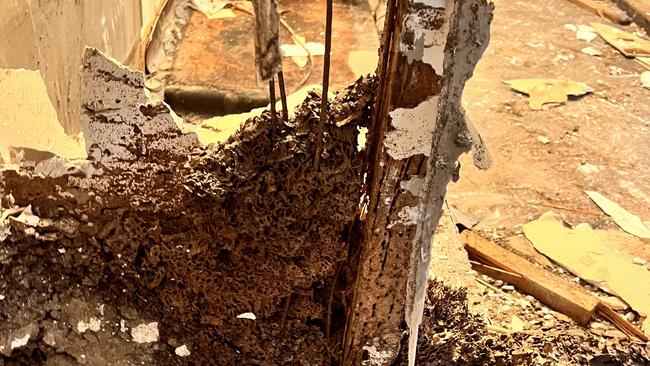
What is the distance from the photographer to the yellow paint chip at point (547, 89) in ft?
9.80

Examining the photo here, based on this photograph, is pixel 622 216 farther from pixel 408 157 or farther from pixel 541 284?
pixel 408 157

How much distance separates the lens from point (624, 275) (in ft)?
6.89

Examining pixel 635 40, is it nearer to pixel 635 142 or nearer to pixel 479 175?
pixel 635 142

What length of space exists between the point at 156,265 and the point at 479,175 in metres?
1.59

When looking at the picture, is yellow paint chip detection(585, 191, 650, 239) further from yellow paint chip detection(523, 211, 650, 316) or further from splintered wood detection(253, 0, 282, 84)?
splintered wood detection(253, 0, 282, 84)

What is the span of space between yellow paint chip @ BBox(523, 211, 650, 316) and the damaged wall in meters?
1.43

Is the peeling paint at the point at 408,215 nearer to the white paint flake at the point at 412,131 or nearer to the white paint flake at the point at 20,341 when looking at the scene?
the white paint flake at the point at 412,131

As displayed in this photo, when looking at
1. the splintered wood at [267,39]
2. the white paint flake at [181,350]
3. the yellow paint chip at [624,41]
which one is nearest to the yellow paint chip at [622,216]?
the yellow paint chip at [624,41]

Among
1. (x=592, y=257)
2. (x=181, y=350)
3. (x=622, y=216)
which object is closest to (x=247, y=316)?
(x=181, y=350)

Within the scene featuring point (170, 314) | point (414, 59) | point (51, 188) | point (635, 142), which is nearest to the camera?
point (414, 59)

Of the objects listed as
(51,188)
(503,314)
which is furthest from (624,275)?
(51,188)

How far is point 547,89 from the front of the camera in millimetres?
3062

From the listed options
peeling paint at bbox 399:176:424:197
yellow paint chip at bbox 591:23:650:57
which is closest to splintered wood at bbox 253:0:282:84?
peeling paint at bbox 399:176:424:197

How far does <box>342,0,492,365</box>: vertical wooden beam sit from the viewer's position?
96cm
